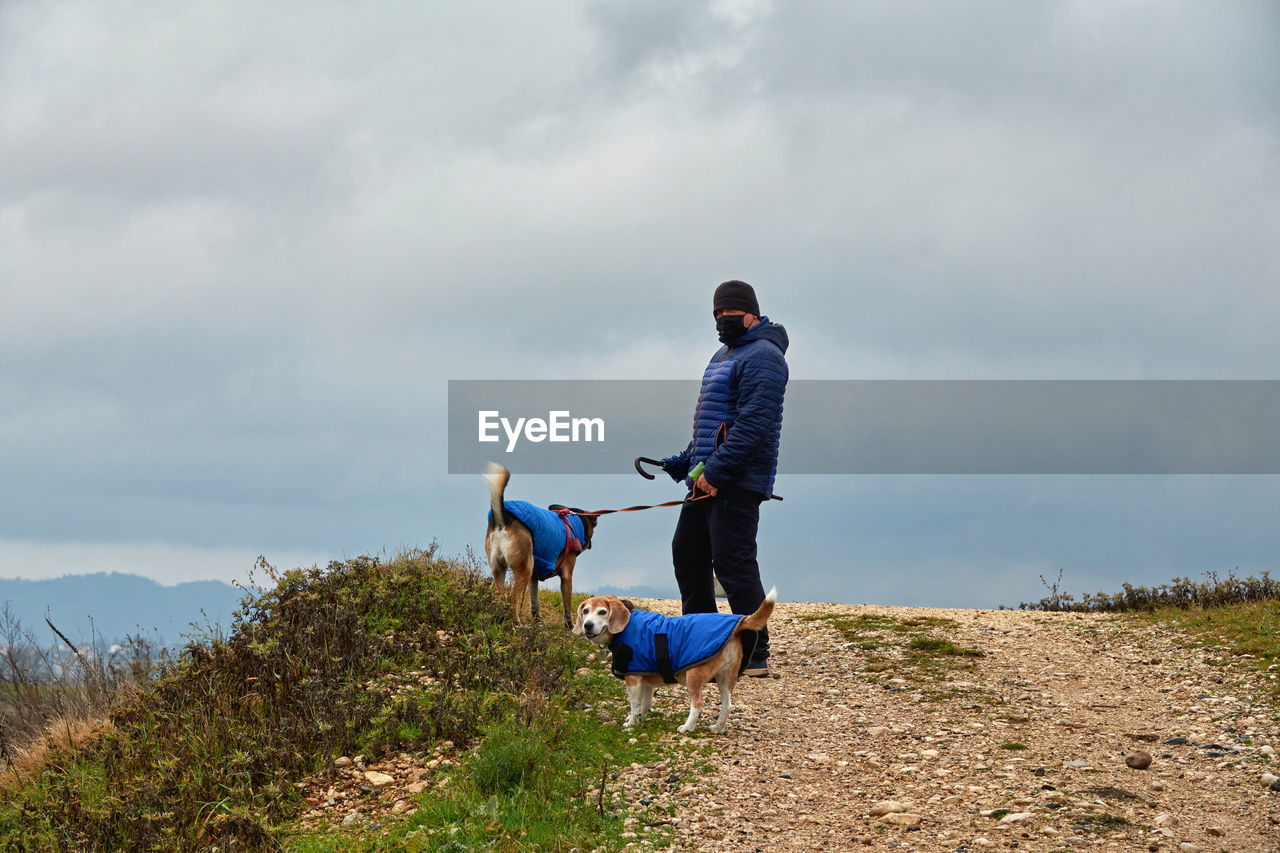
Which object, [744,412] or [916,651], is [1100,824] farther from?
[916,651]

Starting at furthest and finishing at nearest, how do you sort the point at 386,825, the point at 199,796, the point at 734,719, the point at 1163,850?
the point at 734,719
the point at 199,796
the point at 386,825
the point at 1163,850

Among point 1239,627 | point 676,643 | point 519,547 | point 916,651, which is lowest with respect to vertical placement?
point 916,651

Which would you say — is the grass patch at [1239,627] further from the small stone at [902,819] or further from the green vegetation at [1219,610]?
the small stone at [902,819]

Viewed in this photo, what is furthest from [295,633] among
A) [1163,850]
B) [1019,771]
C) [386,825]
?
[1163,850]

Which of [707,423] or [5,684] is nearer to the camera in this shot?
[707,423]

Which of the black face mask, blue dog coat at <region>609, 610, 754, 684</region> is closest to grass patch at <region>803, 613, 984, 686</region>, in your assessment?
blue dog coat at <region>609, 610, 754, 684</region>

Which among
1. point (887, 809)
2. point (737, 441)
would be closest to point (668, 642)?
point (737, 441)

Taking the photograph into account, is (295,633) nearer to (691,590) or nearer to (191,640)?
(191,640)

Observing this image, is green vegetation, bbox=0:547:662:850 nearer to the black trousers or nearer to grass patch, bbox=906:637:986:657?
the black trousers

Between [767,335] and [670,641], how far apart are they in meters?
3.06

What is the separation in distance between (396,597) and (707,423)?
4.29 meters

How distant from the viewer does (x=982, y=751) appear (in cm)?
765

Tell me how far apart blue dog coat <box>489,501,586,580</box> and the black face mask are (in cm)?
282

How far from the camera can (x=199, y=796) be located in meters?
7.71
